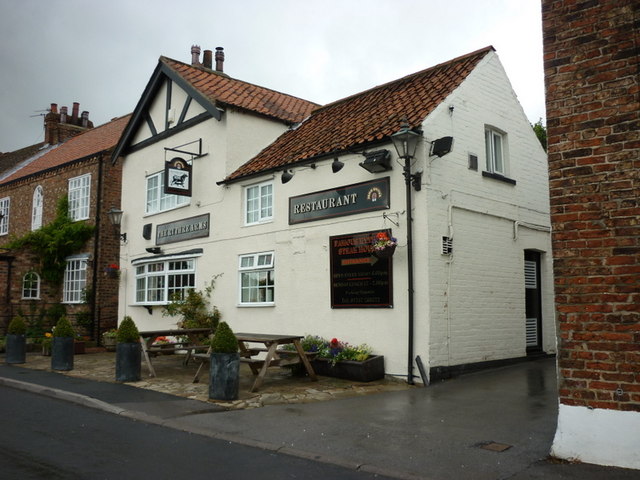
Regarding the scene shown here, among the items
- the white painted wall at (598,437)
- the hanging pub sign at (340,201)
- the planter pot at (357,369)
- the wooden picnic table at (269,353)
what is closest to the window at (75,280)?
the hanging pub sign at (340,201)

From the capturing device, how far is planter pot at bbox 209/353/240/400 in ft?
28.8

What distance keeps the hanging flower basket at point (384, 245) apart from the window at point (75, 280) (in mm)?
12898

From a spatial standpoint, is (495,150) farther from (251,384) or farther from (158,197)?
(158,197)

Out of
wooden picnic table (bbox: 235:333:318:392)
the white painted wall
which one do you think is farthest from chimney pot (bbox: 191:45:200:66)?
the white painted wall

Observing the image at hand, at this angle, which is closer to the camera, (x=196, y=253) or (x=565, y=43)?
(x=565, y=43)

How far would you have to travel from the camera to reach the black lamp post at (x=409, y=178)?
10.1 metres

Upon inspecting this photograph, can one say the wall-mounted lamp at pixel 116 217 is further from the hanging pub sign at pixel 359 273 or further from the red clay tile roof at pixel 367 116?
the hanging pub sign at pixel 359 273

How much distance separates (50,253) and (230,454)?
1694cm

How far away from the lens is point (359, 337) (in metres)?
11.1

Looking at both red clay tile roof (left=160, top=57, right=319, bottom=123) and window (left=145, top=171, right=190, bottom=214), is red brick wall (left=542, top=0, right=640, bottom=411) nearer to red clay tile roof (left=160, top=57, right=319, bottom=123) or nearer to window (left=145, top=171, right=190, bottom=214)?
red clay tile roof (left=160, top=57, right=319, bottom=123)

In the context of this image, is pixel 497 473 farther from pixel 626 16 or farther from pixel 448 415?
pixel 626 16

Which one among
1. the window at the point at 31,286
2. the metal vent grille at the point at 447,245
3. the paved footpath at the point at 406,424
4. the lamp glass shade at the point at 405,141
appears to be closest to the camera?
the paved footpath at the point at 406,424

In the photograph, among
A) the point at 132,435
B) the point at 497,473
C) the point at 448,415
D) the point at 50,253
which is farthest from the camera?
the point at 50,253

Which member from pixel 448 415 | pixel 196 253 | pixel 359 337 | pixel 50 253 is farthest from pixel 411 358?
pixel 50 253
